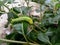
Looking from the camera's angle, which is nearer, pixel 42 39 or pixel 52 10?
pixel 42 39

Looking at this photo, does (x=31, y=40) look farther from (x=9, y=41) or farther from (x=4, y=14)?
(x=4, y=14)

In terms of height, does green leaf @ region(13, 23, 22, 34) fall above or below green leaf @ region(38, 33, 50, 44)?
above

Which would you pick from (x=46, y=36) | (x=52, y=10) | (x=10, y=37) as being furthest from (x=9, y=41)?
(x=52, y=10)

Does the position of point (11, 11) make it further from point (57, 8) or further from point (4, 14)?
point (57, 8)

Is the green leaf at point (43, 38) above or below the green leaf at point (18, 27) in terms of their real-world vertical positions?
below

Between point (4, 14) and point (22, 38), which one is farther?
point (4, 14)

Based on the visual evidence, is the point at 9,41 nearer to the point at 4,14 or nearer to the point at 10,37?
the point at 10,37

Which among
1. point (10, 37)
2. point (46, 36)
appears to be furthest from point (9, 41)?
point (46, 36)

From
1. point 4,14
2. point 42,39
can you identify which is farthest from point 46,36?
point 4,14
